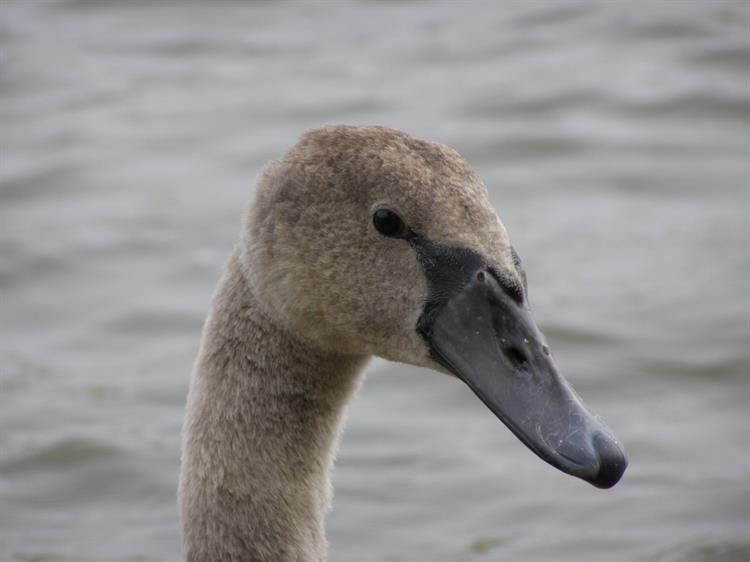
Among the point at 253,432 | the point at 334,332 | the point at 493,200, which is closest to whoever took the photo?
the point at 334,332

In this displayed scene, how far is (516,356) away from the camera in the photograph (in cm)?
432

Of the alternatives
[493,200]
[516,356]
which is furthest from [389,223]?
[493,200]

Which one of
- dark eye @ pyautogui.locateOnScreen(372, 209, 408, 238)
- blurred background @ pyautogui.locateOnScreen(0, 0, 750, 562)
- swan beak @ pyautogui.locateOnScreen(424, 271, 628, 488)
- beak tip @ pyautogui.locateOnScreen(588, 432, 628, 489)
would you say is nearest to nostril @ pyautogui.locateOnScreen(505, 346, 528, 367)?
swan beak @ pyautogui.locateOnScreen(424, 271, 628, 488)

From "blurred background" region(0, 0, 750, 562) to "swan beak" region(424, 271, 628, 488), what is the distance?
2.69m

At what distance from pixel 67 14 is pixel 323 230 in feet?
31.3

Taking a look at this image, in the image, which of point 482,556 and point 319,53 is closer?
point 482,556

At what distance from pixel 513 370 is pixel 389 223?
593mm

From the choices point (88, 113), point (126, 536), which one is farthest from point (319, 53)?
point (126, 536)

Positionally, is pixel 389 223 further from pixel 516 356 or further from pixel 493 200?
pixel 493 200

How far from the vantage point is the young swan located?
4305mm

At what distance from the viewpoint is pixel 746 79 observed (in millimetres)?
11742

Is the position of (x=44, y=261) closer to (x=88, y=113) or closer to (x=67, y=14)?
(x=88, y=113)

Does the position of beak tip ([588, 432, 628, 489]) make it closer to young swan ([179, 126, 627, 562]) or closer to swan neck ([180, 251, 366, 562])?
young swan ([179, 126, 627, 562])

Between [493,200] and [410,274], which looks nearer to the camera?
[410,274]
